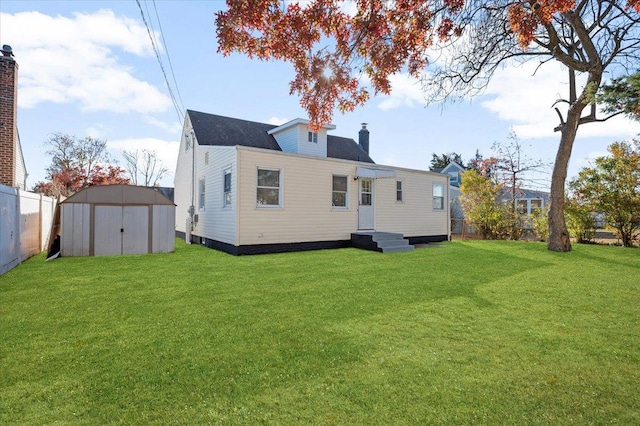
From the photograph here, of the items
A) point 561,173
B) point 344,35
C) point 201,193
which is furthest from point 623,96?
point 201,193

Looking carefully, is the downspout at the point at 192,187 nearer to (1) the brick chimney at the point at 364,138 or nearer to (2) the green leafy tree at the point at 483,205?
(1) the brick chimney at the point at 364,138

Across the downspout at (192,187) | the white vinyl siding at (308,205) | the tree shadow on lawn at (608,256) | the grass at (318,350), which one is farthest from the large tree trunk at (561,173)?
the downspout at (192,187)

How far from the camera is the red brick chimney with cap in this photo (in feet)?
34.9

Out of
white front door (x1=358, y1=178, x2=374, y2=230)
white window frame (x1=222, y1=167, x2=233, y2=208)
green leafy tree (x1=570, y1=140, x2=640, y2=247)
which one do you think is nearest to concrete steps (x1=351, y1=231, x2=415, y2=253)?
white front door (x1=358, y1=178, x2=374, y2=230)

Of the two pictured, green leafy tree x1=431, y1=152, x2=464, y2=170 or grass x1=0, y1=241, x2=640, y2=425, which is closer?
grass x1=0, y1=241, x2=640, y2=425

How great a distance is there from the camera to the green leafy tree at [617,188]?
39.1 ft

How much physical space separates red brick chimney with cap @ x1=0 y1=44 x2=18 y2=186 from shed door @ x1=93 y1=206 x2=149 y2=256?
398 cm

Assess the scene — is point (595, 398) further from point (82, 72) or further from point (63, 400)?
point (82, 72)

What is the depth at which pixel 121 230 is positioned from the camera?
9.88m

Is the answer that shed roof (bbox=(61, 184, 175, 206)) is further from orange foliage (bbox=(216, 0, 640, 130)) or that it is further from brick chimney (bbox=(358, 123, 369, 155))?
brick chimney (bbox=(358, 123, 369, 155))

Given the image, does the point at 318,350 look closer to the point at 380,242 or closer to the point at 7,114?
the point at 380,242

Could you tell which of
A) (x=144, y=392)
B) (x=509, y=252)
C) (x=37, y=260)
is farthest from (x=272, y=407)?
(x=509, y=252)

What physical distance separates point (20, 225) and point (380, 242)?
9.88 m

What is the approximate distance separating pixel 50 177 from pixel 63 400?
30.8 metres
